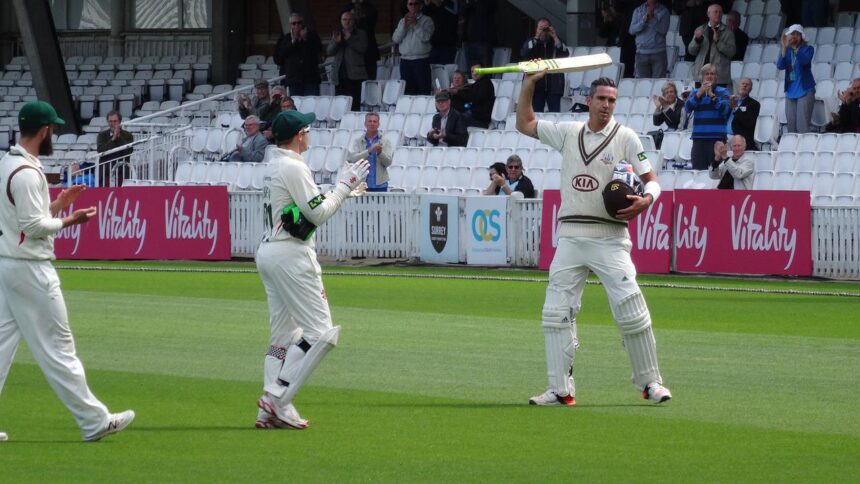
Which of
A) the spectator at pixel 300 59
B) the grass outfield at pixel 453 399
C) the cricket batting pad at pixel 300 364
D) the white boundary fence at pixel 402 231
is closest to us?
the grass outfield at pixel 453 399

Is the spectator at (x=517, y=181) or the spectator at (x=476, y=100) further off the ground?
the spectator at (x=476, y=100)

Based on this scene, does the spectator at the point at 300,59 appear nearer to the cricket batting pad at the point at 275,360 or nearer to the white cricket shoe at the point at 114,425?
the cricket batting pad at the point at 275,360

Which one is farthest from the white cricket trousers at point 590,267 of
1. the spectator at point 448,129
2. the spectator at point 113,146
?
the spectator at point 113,146

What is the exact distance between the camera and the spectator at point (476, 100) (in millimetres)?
26906

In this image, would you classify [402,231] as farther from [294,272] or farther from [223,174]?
[294,272]

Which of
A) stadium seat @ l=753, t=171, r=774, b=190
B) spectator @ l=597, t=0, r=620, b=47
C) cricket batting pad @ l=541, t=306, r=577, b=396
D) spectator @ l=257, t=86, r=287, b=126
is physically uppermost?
spectator @ l=597, t=0, r=620, b=47

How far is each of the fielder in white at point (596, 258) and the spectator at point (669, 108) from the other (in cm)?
1410

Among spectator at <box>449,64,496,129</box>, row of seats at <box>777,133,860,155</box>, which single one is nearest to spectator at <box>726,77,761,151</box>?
row of seats at <box>777,133,860,155</box>

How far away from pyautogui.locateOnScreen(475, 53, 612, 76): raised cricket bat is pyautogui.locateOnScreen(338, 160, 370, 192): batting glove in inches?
56.5

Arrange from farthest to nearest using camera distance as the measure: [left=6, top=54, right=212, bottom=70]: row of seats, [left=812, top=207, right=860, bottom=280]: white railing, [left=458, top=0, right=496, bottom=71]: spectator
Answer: [left=6, top=54, right=212, bottom=70]: row of seats, [left=458, top=0, right=496, bottom=71]: spectator, [left=812, top=207, right=860, bottom=280]: white railing

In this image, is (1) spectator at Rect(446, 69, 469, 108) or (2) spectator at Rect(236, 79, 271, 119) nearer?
(1) spectator at Rect(446, 69, 469, 108)

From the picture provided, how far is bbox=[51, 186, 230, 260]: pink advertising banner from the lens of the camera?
25.8 metres

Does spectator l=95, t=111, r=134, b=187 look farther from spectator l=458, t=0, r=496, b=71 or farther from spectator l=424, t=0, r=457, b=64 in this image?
spectator l=458, t=0, r=496, b=71

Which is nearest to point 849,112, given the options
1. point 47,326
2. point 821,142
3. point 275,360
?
point 821,142
